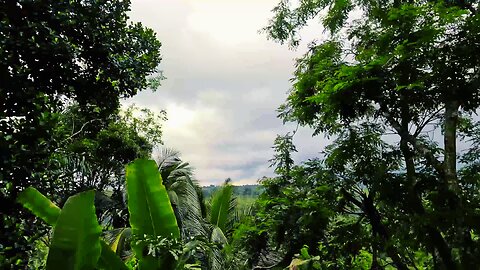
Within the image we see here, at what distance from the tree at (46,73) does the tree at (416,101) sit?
3.36 metres

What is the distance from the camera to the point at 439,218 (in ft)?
23.1

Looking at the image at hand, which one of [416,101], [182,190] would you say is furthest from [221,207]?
[416,101]

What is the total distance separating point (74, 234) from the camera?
12.3 ft

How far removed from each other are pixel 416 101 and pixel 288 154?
138 inches

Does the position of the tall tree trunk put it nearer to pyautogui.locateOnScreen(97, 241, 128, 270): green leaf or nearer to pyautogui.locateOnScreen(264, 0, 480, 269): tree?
pyautogui.locateOnScreen(264, 0, 480, 269): tree

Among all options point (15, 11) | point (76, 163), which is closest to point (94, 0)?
point (15, 11)

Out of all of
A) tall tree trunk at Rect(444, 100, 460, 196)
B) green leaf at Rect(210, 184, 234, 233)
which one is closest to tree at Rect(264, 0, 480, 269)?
tall tree trunk at Rect(444, 100, 460, 196)

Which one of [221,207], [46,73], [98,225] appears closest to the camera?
[98,225]

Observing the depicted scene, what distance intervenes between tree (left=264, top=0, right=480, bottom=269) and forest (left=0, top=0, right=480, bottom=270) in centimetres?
3

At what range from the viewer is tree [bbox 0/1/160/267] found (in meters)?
4.75

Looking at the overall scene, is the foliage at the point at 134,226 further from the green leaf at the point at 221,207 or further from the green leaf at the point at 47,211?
the green leaf at the point at 221,207

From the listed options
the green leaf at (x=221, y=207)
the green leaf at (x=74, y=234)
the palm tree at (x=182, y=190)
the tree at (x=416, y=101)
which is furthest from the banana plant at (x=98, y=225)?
the green leaf at (x=221, y=207)

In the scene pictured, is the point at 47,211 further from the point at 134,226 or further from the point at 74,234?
the point at 134,226

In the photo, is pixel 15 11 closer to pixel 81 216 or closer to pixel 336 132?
pixel 81 216
